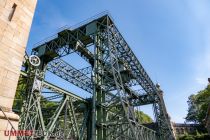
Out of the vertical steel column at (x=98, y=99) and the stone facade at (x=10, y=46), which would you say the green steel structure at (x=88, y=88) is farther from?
the stone facade at (x=10, y=46)

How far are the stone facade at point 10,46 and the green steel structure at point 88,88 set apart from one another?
6381 millimetres

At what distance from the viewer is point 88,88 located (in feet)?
75.9

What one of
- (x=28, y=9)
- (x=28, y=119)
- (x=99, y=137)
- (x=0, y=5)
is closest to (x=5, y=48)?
(x=0, y=5)

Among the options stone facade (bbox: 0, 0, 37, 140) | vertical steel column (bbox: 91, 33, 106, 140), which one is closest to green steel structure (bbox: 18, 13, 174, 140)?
vertical steel column (bbox: 91, 33, 106, 140)

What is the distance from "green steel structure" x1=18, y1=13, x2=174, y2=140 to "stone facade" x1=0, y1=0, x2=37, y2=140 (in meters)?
6.38

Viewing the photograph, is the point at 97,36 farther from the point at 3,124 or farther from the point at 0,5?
the point at 3,124

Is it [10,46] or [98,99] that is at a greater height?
[98,99]

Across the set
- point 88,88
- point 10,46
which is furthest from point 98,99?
point 10,46

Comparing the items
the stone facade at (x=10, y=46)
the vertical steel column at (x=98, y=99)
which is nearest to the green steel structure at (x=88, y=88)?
the vertical steel column at (x=98, y=99)

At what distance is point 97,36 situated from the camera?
1880 cm

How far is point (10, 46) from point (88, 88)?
1669 centimetres

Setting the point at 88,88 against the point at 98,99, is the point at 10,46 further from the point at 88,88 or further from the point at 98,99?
the point at 88,88

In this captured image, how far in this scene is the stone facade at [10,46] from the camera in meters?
6.21

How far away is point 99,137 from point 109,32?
984cm
